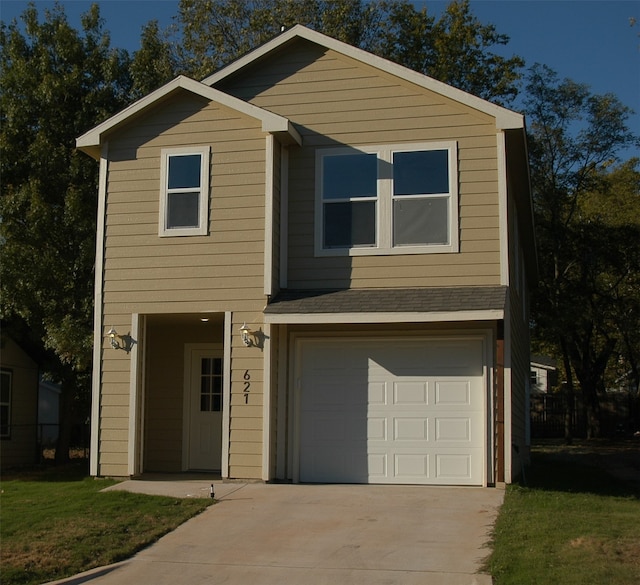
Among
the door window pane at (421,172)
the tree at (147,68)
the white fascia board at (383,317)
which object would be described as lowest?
the white fascia board at (383,317)

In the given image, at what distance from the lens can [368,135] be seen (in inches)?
520

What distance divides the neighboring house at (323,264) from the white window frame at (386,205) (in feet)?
0.08

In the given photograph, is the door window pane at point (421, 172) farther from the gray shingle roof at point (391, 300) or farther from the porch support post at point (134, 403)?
the porch support post at point (134, 403)

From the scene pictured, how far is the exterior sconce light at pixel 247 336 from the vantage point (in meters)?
12.4

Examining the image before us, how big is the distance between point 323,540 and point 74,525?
9.20 feet

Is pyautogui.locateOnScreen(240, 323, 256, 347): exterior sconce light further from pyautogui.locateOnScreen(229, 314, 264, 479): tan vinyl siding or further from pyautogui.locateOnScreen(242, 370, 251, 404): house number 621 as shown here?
pyautogui.locateOnScreen(242, 370, 251, 404): house number 621

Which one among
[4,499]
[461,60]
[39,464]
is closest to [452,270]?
[4,499]

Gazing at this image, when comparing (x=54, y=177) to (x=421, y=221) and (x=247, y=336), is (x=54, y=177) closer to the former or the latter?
(x=247, y=336)

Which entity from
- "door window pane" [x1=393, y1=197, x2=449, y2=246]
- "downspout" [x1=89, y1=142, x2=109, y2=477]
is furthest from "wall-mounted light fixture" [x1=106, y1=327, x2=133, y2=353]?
"door window pane" [x1=393, y1=197, x2=449, y2=246]

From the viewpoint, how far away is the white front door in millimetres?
14359

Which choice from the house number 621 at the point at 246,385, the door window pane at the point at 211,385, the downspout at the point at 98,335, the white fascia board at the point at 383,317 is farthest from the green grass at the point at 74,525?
the white fascia board at the point at 383,317

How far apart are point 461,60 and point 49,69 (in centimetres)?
1356

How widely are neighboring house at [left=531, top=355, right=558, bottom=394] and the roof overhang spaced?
130ft

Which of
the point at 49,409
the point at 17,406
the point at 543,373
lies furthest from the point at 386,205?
the point at 543,373
